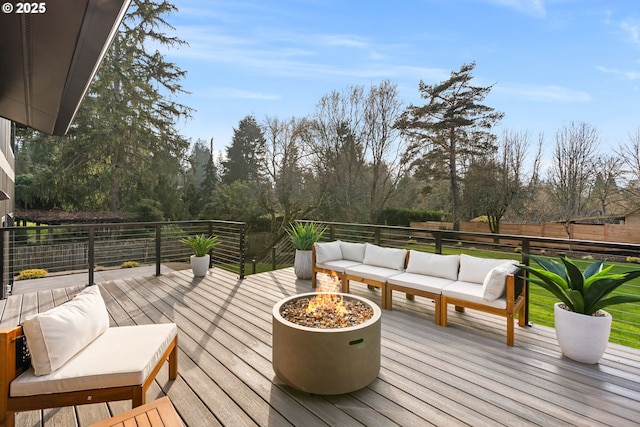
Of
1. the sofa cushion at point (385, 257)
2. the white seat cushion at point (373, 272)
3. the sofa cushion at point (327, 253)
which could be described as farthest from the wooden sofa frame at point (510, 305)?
the sofa cushion at point (327, 253)

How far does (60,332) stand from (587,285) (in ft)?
12.6

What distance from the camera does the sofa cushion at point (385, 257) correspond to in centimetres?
429

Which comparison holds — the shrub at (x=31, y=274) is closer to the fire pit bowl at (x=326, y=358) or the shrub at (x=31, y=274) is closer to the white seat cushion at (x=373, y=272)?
the white seat cushion at (x=373, y=272)

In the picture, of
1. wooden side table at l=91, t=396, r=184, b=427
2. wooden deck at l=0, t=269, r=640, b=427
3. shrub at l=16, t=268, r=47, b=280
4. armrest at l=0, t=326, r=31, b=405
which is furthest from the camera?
shrub at l=16, t=268, r=47, b=280

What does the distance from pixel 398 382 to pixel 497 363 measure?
951mm

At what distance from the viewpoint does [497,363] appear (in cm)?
257

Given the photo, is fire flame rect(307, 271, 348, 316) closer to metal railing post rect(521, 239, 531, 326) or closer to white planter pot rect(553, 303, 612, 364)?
white planter pot rect(553, 303, 612, 364)

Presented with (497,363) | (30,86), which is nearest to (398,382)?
(497,363)

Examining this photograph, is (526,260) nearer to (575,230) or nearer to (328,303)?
(328,303)

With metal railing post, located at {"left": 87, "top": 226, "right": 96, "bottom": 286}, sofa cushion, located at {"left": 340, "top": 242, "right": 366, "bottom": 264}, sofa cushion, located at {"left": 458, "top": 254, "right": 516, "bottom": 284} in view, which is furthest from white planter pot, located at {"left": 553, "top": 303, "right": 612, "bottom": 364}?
metal railing post, located at {"left": 87, "top": 226, "right": 96, "bottom": 286}

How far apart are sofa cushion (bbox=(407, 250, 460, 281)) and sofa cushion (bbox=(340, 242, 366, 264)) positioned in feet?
3.01

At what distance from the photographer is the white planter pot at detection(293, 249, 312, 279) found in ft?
17.8

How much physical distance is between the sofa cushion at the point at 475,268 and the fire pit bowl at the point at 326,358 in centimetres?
196

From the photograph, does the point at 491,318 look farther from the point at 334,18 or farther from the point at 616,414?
the point at 334,18
